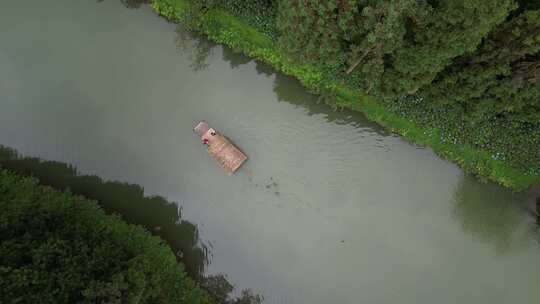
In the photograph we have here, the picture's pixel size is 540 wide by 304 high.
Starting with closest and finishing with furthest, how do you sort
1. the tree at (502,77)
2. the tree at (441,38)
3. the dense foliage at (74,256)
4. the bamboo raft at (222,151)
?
the tree at (441,38), the dense foliage at (74,256), the tree at (502,77), the bamboo raft at (222,151)

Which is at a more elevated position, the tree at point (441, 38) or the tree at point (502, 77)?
the tree at point (441, 38)

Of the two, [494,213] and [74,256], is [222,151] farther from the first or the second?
[494,213]

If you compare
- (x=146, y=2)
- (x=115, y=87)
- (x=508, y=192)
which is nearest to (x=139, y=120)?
(x=115, y=87)

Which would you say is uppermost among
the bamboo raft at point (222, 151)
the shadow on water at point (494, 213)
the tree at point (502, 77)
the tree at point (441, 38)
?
the bamboo raft at point (222, 151)

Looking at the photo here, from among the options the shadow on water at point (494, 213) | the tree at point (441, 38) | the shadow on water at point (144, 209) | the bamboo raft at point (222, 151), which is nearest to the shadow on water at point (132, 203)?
the shadow on water at point (144, 209)

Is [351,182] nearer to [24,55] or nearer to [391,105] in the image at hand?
[391,105]

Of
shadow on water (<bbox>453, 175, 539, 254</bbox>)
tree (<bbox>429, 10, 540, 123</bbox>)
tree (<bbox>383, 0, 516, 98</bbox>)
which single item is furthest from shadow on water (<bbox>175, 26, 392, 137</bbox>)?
shadow on water (<bbox>453, 175, 539, 254</bbox>)

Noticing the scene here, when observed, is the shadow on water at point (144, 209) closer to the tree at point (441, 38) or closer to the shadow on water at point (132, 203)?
the shadow on water at point (132, 203)

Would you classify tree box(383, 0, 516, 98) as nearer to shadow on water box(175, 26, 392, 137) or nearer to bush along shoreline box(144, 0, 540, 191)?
bush along shoreline box(144, 0, 540, 191)
